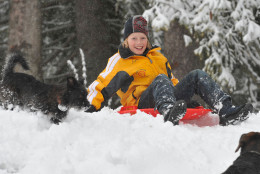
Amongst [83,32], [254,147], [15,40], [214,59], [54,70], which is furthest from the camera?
[54,70]

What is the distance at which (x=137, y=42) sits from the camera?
5102mm

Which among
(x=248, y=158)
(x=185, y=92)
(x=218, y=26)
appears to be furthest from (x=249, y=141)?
(x=218, y=26)

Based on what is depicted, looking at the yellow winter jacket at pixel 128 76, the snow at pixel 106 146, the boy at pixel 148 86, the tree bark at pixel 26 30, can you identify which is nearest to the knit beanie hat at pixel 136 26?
the boy at pixel 148 86

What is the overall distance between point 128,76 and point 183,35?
11.0 ft

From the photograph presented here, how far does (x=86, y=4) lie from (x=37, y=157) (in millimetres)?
8214

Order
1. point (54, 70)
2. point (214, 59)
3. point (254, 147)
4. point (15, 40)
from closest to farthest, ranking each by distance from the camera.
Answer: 1. point (254, 147)
2. point (214, 59)
3. point (15, 40)
4. point (54, 70)

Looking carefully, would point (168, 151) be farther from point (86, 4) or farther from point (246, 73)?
point (86, 4)

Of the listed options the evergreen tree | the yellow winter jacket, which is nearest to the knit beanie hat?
the yellow winter jacket

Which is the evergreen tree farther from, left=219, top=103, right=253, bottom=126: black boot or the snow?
the snow

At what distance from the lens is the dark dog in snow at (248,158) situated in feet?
8.24

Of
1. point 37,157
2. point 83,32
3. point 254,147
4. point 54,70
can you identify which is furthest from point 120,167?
point 54,70

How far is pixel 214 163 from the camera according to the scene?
3055 mm

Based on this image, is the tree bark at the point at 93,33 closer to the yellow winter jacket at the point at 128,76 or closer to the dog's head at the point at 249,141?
the yellow winter jacket at the point at 128,76

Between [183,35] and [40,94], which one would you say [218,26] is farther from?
[40,94]
